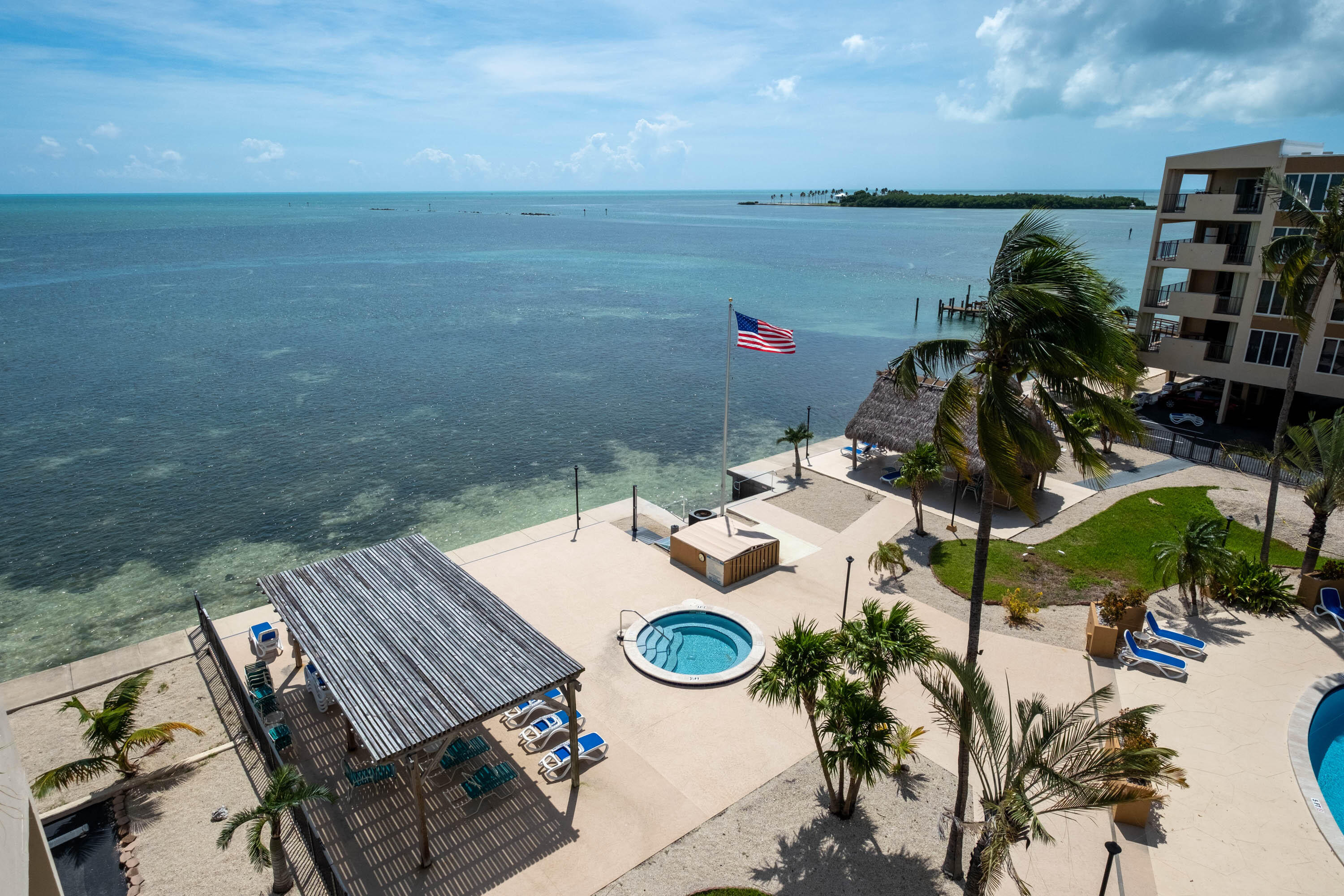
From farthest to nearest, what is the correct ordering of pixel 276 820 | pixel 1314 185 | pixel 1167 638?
pixel 1314 185, pixel 1167 638, pixel 276 820

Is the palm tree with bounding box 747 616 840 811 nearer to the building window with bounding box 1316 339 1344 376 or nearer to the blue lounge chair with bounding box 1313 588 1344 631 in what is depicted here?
the blue lounge chair with bounding box 1313 588 1344 631

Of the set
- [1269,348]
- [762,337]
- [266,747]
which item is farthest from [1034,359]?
[1269,348]

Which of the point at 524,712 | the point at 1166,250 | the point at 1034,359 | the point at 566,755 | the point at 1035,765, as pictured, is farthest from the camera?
the point at 1166,250

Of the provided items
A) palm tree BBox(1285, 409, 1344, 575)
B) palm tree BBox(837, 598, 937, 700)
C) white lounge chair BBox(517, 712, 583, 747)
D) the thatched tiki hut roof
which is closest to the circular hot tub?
white lounge chair BBox(517, 712, 583, 747)

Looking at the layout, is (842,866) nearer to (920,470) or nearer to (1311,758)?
(1311,758)

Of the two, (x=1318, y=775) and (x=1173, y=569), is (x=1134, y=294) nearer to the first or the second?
(x=1173, y=569)
